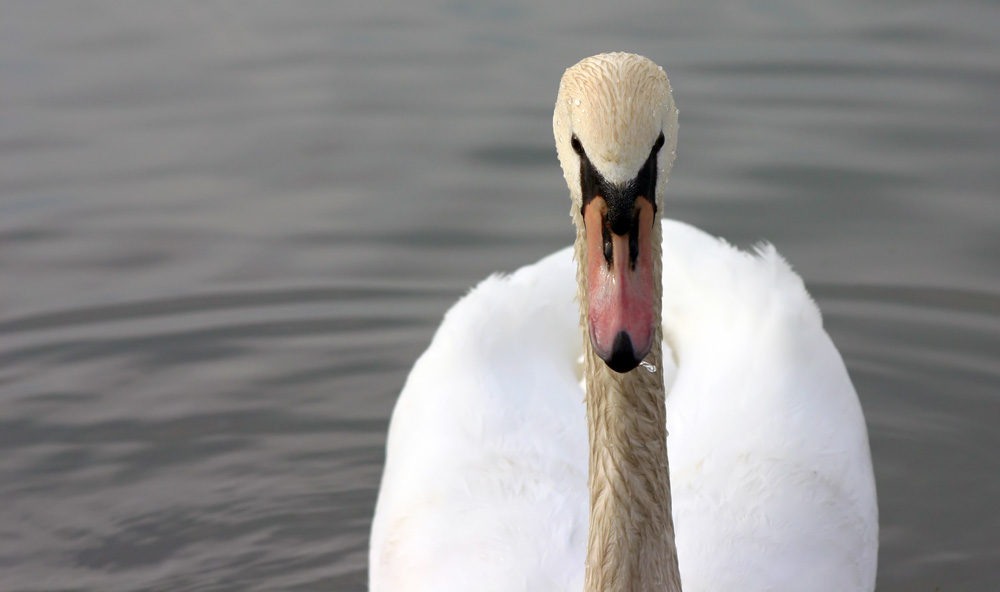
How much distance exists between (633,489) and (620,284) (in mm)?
856

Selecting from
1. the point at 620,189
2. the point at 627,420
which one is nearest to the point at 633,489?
the point at 627,420

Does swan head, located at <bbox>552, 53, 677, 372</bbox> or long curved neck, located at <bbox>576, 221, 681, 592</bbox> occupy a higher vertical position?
swan head, located at <bbox>552, 53, 677, 372</bbox>

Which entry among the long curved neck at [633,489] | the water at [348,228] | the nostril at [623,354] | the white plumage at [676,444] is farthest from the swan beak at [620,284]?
the water at [348,228]

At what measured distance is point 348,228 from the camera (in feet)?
23.8

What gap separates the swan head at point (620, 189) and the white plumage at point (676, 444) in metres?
1.31

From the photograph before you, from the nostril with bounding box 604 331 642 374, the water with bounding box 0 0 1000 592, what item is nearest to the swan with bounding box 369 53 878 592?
the nostril with bounding box 604 331 642 374

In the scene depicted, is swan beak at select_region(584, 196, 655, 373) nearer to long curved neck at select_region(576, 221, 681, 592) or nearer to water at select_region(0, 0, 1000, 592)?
long curved neck at select_region(576, 221, 681, 592)

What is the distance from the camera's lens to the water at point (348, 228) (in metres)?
5.44

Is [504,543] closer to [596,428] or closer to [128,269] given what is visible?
[596,428]

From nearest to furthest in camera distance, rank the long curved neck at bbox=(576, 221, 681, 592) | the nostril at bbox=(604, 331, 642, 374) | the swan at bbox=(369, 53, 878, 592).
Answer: the nostril at bbox=(604, 331, 642, 374) < the swan at bbox=(369, 53, 878, 592) < the long curved neck at bbox=(576, 221, 681, 592)

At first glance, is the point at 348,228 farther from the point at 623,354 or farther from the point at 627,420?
the point at 623,354

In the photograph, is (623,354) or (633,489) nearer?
(623,354)

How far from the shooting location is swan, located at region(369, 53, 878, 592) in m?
2.88

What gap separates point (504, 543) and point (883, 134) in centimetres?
468
